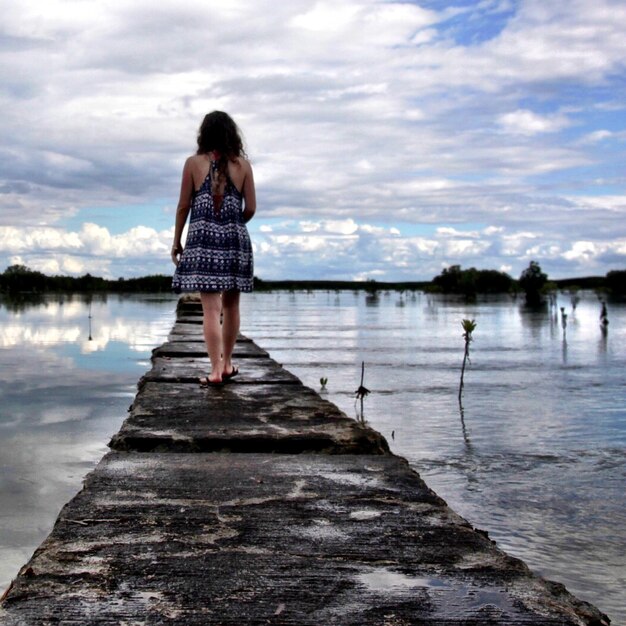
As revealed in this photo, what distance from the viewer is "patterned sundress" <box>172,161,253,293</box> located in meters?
6.06

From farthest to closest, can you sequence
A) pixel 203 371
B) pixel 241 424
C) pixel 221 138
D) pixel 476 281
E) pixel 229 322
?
pixel 476 281 < pixel 203 371 < pixel 229 322 < pixel 221 138 < pixel 241 424

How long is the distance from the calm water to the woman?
5.47ft

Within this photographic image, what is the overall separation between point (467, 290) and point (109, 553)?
10021 cm

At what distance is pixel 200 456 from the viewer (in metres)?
3.88

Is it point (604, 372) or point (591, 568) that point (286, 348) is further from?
point (591, 568)

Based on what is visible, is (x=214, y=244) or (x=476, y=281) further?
(x=476, y=281)

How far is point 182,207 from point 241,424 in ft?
7.29

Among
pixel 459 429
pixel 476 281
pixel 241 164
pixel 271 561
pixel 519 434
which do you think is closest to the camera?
pixel 271 561

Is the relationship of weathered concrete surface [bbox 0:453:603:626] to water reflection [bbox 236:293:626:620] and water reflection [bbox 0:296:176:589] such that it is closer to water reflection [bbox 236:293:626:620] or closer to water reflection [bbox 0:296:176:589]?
water reflection [bbox 0:296:176:589]

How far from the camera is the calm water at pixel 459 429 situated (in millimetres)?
5012

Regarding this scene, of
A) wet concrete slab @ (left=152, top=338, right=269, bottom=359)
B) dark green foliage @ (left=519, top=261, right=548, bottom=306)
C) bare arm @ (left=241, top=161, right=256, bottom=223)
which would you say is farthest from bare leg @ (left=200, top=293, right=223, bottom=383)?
dark green foliage @ (left=519, top=261, right=548, bottom=306)

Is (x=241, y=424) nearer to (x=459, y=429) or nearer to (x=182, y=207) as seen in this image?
(x=182, y=207)

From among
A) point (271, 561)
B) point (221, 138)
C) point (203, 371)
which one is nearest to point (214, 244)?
point (221, 138)

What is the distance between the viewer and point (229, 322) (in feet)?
Answer: 21.3
